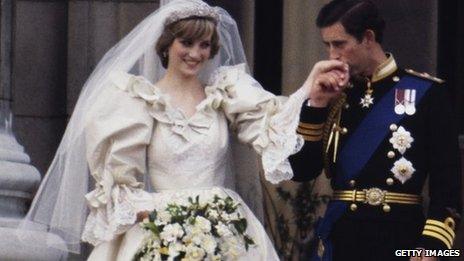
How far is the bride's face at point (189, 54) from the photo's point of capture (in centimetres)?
1087

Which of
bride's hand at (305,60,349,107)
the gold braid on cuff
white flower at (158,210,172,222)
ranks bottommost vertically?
white flower at (158,210,172,222)

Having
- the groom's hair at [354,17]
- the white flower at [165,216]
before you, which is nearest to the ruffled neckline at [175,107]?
the white flower at [165,216]

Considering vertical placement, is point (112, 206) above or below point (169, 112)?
below

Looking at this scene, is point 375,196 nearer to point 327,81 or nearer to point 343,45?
point 327,81

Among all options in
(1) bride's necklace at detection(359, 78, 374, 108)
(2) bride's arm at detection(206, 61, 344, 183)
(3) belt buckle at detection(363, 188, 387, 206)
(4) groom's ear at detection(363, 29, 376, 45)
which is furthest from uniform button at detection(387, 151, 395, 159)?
(4) groom's ear at detection(363, 29, 376, 45)

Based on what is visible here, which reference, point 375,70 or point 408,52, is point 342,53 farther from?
point 408,52

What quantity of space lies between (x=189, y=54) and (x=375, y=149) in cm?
96

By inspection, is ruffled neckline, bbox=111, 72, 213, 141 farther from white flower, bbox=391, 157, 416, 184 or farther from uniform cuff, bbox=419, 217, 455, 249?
uniform cuff, bbox=419, 217, 455, 249

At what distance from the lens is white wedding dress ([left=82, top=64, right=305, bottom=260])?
10.8 m

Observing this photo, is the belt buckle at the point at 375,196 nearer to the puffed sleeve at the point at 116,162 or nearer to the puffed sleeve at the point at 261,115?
the puffed sleeve at the point at 261,115

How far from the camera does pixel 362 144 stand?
10.6 metres

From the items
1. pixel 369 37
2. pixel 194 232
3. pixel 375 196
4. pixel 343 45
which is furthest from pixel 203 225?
pixel 369 37

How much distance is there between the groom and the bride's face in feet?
1.84

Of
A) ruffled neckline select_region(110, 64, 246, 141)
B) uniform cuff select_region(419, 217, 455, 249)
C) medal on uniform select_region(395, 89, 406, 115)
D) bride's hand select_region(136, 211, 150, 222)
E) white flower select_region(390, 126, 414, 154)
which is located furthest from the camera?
ruffled neckline select_region(110, 64, 246, 141)
